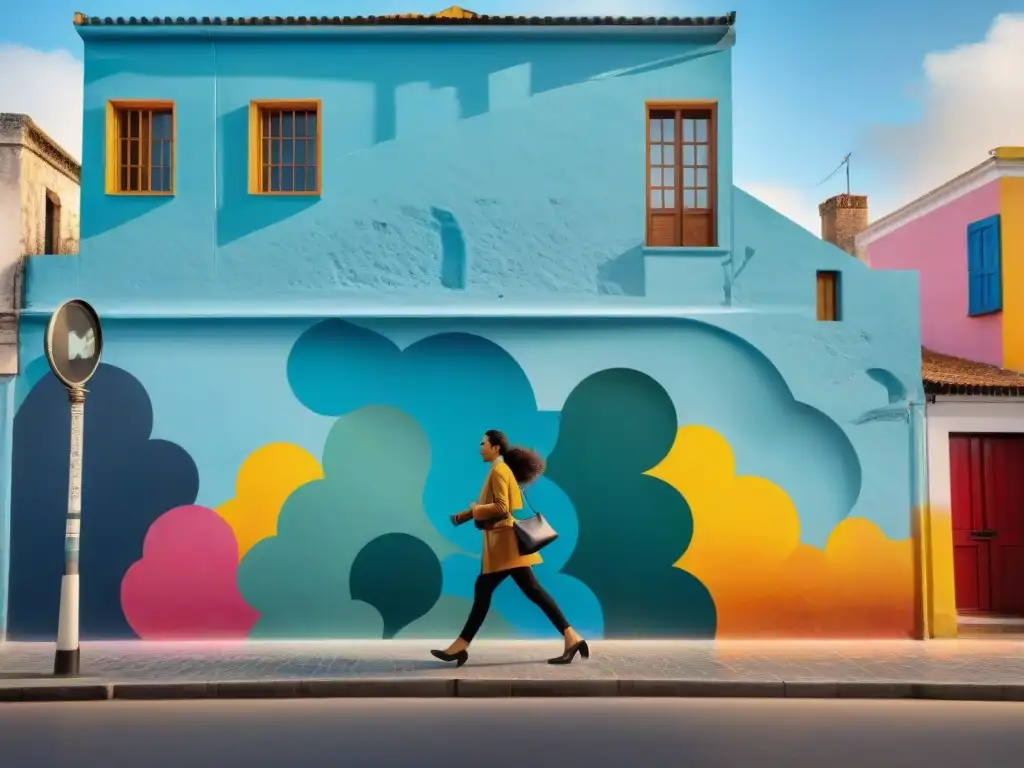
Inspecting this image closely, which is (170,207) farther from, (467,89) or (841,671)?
(841,671)

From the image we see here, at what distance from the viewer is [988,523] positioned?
45.3 feet

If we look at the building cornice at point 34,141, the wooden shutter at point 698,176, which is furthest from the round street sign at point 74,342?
the wooden shutter at point 698,176

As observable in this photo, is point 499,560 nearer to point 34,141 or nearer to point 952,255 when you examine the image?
point 34,141

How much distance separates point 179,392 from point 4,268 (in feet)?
7.77

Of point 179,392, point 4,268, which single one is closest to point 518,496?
point 179,392

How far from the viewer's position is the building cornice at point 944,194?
592 inches

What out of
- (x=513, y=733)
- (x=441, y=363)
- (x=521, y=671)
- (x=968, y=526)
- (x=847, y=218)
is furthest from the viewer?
(x=847, y=218)

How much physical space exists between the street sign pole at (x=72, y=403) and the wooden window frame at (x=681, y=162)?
231 inches

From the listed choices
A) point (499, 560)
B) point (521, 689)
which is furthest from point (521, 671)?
point (499, 560)

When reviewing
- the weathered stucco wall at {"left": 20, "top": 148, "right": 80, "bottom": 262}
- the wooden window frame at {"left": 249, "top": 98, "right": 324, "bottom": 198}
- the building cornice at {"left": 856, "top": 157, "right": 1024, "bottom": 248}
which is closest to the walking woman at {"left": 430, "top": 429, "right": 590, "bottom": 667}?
the wooden window frame at {"left": 249, "top": 98, "right": 324, "bottom": 198}

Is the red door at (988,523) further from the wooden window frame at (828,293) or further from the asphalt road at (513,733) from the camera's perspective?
the asphalt road at (513,733)

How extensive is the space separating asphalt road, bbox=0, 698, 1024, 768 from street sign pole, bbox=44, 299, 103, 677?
0.95 meters

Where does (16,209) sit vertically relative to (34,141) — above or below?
below

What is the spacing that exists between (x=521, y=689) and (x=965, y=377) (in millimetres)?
7196
